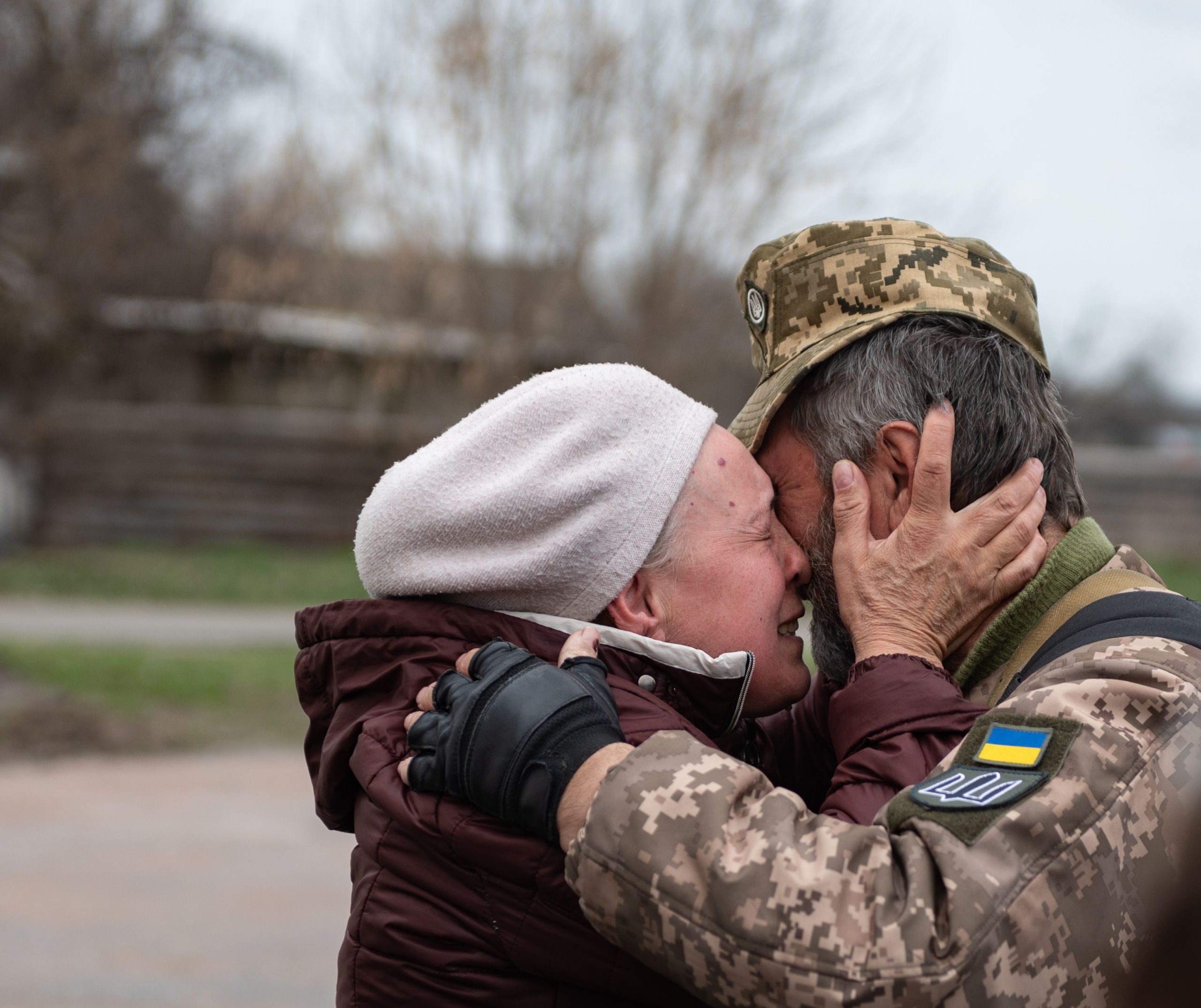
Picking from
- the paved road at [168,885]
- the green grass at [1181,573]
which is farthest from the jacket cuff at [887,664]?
the green grass at [1181,573]

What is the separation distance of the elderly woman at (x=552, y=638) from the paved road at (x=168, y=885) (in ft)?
11.7

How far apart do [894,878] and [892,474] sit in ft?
2.70

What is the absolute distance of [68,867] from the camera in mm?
6625

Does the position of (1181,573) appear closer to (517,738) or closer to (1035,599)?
(1035,599)

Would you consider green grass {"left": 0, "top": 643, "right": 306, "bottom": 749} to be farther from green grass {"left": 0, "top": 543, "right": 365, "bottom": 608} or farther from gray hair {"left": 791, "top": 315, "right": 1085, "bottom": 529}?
gray hair {"left": 791, "top": 315, "right": 1085, "bottom": 529}

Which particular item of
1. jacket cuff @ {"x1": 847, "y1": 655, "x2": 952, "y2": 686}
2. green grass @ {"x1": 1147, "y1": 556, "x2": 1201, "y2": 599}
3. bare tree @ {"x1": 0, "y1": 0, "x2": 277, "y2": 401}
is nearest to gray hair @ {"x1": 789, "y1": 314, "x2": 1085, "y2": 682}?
jacket cuff @ {"x1": 847, "y1": 655, "x2": 952, "y2": 686}

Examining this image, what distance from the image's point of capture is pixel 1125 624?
186 centimetres

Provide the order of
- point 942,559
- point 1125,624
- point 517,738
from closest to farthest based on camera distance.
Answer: point 517,738 → point 1125,624 → point 942,559

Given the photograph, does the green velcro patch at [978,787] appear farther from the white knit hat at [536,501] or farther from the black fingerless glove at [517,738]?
the white knit hat at [536,501]

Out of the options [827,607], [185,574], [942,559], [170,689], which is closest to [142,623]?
A: [185,574]

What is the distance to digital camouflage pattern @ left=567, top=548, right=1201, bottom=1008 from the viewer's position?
148 cm

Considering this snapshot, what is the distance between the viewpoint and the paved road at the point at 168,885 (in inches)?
208

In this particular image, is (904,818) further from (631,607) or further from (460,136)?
(460,136)

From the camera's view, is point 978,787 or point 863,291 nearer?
point 978,787
